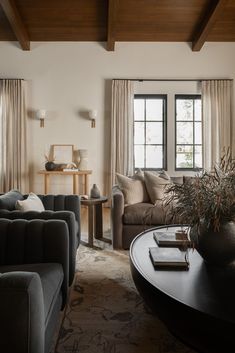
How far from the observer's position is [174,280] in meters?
1.56

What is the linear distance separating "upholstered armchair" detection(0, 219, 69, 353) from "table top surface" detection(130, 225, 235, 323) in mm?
484

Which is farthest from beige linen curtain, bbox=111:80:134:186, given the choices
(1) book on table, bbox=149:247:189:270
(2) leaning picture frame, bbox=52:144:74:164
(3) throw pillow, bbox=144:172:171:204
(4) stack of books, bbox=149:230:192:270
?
(1) book on table, bbox=149:247:189:270

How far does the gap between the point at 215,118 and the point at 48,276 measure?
16.7ft

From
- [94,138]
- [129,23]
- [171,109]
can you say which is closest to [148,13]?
[129,23]

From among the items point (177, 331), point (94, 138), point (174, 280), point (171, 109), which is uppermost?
point (171, 109)

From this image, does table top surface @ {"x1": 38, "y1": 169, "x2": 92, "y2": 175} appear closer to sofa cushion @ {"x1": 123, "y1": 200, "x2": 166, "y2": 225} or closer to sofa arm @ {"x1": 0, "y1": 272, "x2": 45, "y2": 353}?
sofa cushion @ {"x1": 123, "y1": 200, "x2": 166, "y2": 225}

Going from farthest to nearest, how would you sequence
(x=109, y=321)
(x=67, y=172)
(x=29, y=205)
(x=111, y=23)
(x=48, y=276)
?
(x=67, y=172), (x=111, y=23), (x=29, y=205), (x=109, y=321), (x=48, y=276)

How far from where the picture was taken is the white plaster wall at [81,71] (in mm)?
5832

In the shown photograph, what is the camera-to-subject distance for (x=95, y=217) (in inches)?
151

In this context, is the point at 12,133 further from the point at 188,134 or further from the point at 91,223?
the point at 188,134

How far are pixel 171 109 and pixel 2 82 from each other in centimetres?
334

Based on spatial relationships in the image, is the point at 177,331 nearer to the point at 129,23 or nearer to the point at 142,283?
the point at 142,283

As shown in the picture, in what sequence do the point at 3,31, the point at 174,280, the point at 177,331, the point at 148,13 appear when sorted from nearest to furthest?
1. the point at 177,331
2. the point at 174,280
3. the point at 148,13
4. the point at 3,31

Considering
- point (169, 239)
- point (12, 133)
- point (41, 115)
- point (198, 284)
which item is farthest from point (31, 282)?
point (12, 133)
